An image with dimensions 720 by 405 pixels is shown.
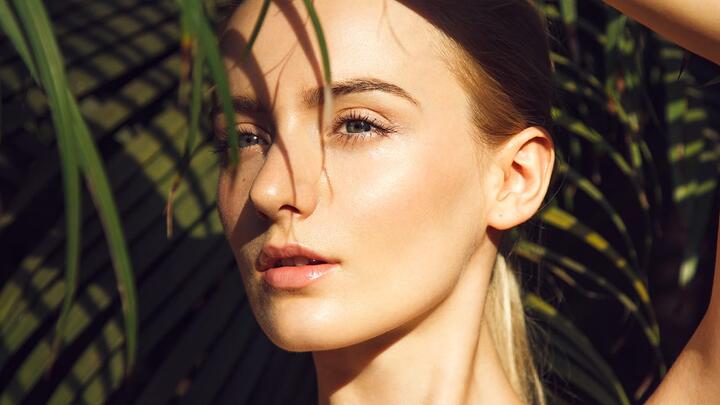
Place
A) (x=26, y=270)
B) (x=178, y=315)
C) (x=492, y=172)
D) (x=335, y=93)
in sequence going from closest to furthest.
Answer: (x=335, y=93), (x=492, y=172), (x=26, y=270), (x=178, y=315)

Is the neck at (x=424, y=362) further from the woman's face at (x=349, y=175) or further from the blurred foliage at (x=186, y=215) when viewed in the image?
the blurred foliage at (x=186, y=215)

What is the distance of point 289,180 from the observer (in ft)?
3.29

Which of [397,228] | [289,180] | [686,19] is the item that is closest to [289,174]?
[289,180]

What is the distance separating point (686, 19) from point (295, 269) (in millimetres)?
411

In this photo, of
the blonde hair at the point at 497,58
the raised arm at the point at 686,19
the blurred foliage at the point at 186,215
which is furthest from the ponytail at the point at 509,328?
the raised arm at the point at 686,19

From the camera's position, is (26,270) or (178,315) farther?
Result: (178,315)

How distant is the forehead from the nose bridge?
0.04 metres

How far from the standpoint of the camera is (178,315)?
1433 mm

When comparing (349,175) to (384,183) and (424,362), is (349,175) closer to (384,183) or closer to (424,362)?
(384,183)

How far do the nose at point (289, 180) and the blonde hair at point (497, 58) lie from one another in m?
0.18

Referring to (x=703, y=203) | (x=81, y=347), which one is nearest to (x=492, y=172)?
(x=703, y=203)

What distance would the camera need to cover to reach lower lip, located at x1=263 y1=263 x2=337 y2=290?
3.32ft

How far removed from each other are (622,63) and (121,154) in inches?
28.7

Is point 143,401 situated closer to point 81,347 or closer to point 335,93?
point 81,347
